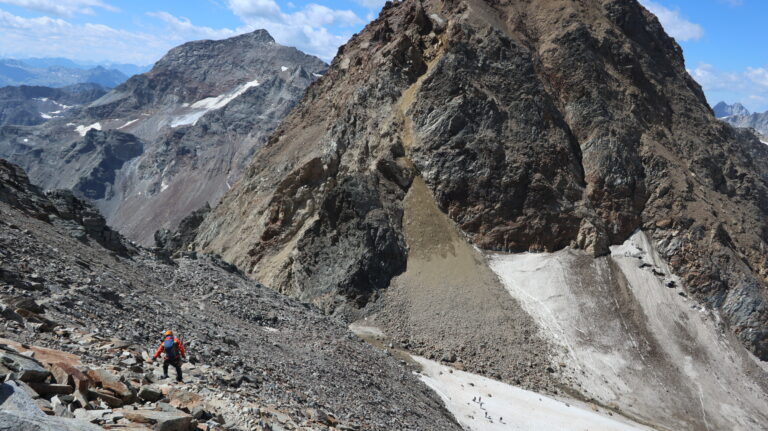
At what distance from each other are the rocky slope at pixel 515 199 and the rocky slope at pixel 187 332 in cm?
1331

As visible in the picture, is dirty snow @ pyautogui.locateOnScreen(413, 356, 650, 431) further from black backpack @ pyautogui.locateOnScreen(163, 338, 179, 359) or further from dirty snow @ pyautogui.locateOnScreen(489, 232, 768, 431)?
black backpack @ pyautogui.locateOnScreen(163, 338, 179, 359)

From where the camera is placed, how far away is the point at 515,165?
5125cm

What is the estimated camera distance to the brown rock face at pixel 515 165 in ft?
154

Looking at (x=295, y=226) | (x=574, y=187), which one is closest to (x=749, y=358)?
(x=574, y=187)

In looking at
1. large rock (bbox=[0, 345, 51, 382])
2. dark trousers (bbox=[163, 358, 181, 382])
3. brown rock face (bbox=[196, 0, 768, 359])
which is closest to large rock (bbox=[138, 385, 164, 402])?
large rock (bbox=[0, 345, 51, 382])

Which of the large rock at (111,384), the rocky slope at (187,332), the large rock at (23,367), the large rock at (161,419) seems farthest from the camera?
the rocky slope at (187,332)

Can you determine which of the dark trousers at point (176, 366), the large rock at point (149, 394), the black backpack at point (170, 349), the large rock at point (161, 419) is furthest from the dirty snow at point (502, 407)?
the large rock at point (161, 419)

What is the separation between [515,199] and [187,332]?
38635mm

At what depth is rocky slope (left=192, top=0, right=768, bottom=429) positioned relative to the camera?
4100 centimetres

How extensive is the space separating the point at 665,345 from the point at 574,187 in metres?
17.1

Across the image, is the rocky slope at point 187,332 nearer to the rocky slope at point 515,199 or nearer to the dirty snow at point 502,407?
the dirty snow at point 502,407

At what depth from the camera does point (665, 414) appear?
118 ft

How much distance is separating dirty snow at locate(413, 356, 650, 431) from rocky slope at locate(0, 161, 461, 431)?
261cm

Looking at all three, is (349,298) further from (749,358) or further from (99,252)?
(749,358)
